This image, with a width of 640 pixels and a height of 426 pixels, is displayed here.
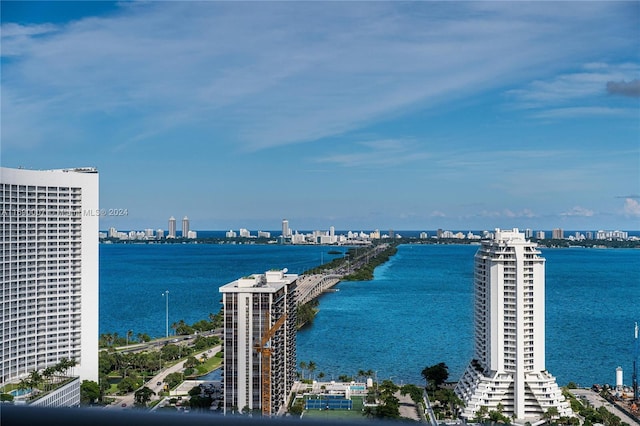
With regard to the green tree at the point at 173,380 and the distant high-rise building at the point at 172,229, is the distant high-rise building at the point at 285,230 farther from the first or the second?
the green tree at the point at 173,380

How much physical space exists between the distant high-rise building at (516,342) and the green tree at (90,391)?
93.5 inches

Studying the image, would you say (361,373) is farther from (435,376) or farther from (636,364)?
(636,364)

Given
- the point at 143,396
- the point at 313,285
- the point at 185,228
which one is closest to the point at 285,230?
the point at 185,228

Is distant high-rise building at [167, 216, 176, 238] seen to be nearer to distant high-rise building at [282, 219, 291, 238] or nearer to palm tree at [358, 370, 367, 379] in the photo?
distant high-rise building at [282, 219, 291, 238]

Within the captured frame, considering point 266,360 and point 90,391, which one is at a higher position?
point 266,360

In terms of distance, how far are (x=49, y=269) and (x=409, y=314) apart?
5.10m

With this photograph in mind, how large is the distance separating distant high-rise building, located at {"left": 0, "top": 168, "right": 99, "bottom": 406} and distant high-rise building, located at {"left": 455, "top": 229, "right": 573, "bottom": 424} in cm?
286

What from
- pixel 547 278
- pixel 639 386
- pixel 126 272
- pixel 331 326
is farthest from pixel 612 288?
pixel 126 272

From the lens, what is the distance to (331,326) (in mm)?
8281

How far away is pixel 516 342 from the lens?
4.00 meters

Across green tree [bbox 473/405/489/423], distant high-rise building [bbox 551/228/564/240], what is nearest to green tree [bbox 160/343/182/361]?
green tree [bbox 473/405/489/423]

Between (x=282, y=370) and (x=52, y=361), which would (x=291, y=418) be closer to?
(x=282, y=370)

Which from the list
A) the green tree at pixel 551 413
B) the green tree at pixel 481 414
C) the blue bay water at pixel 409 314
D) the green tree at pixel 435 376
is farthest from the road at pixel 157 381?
the green tree at pixel 551 413

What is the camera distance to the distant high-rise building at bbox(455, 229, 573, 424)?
395 centimetres
